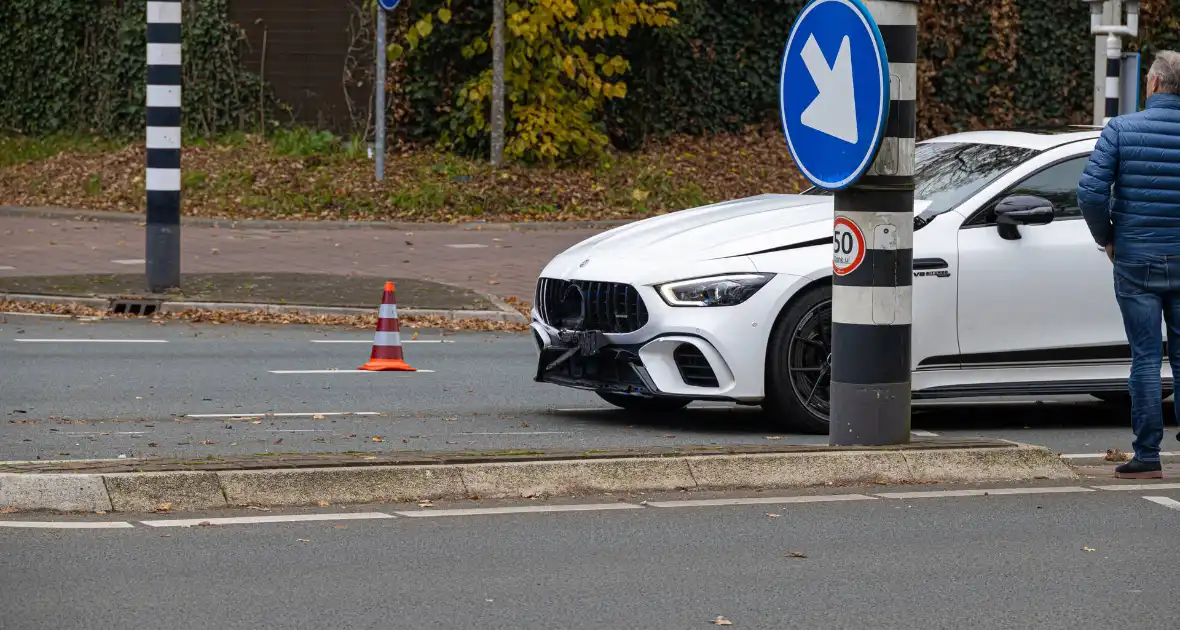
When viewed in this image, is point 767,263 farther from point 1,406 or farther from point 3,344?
point 3,344

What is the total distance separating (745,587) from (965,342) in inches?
145

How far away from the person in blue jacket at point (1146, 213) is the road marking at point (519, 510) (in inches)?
90.2

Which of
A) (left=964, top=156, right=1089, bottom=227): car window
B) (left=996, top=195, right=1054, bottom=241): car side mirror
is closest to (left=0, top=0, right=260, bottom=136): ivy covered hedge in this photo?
(left=964, top=156, right=1089, bottom=227): car window

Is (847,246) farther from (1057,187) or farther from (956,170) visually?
(1057,187)

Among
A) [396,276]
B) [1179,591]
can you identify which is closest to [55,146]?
[396,276]

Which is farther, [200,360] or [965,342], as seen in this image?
[200,360]

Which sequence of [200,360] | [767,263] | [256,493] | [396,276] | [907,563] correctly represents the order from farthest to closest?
[396,276], [200,360], [767,263], [256,493], [907,563]

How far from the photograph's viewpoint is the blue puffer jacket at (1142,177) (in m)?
7.65

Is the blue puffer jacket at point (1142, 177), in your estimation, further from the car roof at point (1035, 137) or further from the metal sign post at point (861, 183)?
the car roof at point (1035, 137)

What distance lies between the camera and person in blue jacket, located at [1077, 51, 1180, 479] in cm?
766

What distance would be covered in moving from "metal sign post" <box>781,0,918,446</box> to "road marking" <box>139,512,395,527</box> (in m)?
2.17

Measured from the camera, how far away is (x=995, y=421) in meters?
10.1

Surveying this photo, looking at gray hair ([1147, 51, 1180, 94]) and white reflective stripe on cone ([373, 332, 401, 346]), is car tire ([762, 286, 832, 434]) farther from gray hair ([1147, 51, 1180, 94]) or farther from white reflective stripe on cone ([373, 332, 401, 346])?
white reflective stripe on cone ([373, 332, 401, 346])

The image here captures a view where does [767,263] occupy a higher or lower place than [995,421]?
higher
